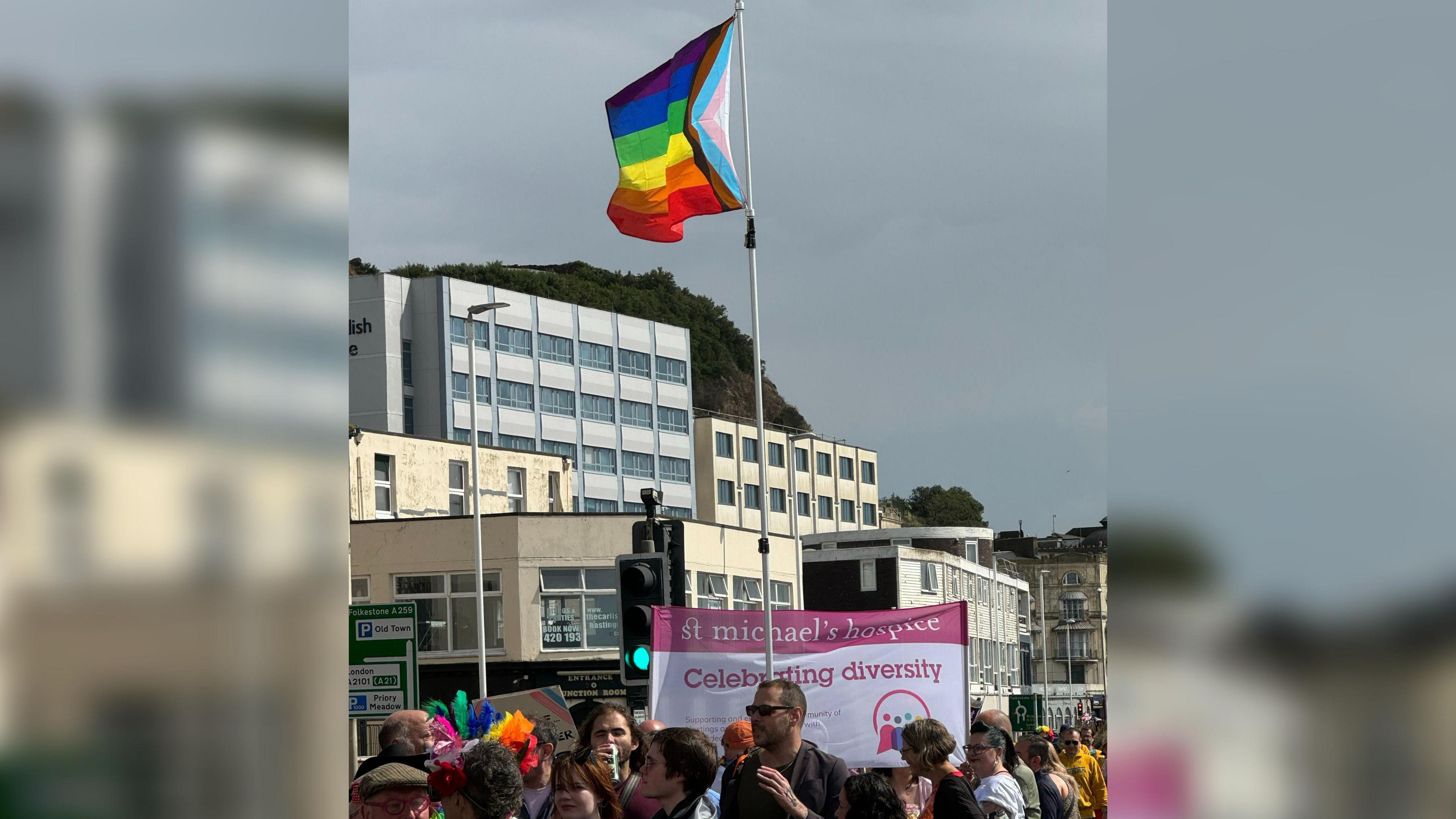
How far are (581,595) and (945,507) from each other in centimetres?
9529

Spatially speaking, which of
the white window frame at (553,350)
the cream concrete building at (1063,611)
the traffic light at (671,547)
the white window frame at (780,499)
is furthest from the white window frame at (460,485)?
the cream concrete building at (1063,611)

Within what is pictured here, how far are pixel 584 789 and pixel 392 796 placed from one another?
214 centimetres

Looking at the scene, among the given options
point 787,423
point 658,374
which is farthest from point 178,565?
point 787,423

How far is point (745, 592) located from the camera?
209 feet

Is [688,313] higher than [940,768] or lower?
higher

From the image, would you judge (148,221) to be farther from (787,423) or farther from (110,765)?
(787,423)

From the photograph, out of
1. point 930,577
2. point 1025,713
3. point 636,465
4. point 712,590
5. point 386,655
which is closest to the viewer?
point 386,655

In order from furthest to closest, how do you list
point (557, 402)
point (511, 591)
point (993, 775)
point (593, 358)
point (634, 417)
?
point (634, 417) < point (593, 358) < point (557, 402) < point (511, 591) < point (993, 775)

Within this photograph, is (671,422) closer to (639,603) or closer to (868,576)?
(868,576)

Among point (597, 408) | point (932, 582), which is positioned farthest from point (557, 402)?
point (932, 582)

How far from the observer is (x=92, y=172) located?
44.5 inches

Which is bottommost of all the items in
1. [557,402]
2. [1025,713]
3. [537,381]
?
[1025,713]

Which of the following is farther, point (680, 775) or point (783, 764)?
point (783, 764)

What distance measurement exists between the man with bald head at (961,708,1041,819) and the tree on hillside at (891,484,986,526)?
135884mm
